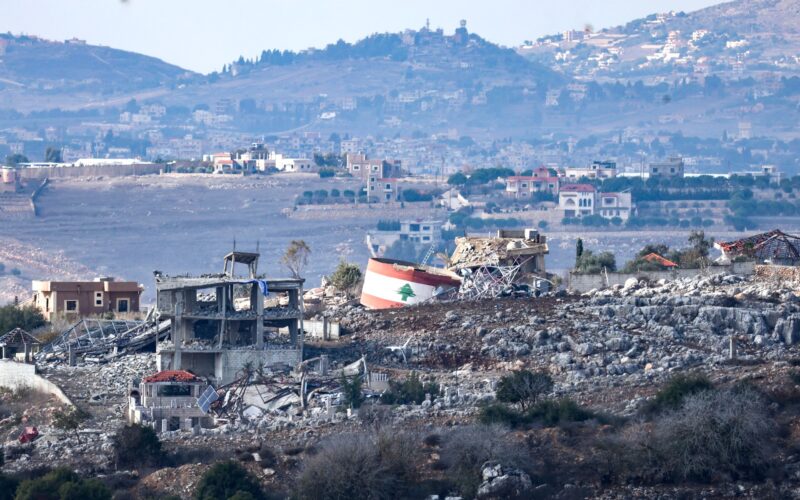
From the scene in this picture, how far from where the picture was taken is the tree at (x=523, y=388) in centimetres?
3034

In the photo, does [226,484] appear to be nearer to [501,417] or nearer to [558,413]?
[501,417]

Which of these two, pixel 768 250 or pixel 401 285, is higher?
pixel 768 250

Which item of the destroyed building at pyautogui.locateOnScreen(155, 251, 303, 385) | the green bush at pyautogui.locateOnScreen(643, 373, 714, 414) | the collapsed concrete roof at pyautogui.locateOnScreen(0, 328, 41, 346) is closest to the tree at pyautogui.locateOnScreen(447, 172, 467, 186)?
the collapsed concrete roof at pyautogui.locateOnScreen(0, 328, 41, 346)

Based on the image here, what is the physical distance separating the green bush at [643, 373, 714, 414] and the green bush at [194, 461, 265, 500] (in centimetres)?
503

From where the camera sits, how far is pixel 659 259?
148 feet

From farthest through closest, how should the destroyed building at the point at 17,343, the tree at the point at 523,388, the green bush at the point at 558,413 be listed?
the destroyed building at the point at 17,343
the tree at the point at 523,388
the green bush at the point at 558,413

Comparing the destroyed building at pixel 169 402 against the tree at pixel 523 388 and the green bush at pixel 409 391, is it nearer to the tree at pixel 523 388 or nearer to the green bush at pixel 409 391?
the green bush at pixel 409 391

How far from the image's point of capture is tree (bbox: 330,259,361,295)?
45.5m

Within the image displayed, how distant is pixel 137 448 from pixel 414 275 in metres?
13.5

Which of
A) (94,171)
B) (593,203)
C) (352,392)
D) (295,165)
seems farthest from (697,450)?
(94,171)

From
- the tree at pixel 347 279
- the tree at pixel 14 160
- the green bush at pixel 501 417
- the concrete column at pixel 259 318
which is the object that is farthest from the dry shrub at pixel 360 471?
the tree at pixel 14 160

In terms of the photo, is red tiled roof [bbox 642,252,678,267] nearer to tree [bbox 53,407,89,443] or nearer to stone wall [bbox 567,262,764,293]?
stone wall [bbox 567,262,764,293]

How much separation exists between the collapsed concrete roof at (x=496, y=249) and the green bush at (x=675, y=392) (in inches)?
468

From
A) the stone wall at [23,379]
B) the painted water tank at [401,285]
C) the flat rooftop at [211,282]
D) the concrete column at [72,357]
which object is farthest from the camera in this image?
the painted water tank at [401,285]
